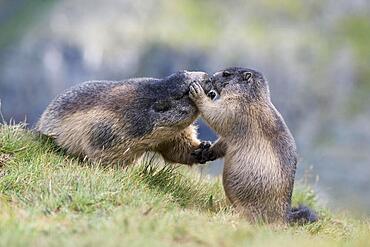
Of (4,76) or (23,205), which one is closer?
(23,205)

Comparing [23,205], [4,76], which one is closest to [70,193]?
[23,205]

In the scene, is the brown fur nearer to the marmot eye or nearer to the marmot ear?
the marmot ear

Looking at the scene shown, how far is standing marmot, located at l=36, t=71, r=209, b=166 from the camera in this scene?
539 inches

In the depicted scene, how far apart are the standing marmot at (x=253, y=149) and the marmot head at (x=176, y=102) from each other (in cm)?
16

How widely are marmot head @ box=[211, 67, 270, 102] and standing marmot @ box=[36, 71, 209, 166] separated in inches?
10.0

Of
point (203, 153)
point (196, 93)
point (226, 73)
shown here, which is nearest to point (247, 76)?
point (226, 73)

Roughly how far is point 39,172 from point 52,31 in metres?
89.9

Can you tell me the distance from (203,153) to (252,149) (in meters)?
1.18

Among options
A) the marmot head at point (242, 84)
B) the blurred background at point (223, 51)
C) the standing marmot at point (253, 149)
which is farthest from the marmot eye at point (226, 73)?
the blurred background at point (223, 51)

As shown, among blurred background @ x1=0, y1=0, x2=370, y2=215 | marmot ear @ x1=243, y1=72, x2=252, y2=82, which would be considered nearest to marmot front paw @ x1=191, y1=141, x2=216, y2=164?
marmot ear @ x1=243, y1=72, x2=252, y2=82

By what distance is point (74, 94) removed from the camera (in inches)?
569

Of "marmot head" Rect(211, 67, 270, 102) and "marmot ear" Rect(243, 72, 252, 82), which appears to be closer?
"marmot head" Rect(211, 67, 270, 102)

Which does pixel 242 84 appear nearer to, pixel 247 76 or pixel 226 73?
pixel 247 76

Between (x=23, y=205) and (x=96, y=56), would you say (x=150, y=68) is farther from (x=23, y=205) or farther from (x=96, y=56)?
(x=23, y=205)
